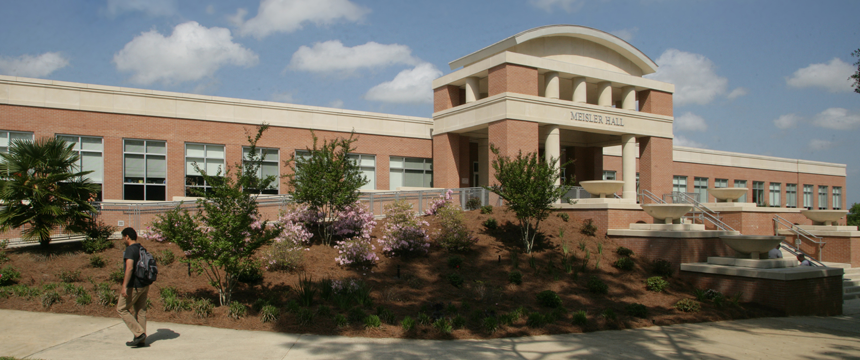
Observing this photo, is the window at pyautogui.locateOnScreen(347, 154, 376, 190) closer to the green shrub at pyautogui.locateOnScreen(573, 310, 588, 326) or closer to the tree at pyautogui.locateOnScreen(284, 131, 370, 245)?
the tree at pyautogui.locateOnScreen(284, 131, 370, 245)

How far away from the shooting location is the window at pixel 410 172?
29.0m

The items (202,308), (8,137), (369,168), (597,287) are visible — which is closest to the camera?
(202,308)

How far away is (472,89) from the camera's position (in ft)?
88.4

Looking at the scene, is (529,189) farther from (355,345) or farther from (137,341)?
(137,341)

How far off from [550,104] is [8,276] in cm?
2133

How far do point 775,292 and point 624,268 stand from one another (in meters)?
4.05

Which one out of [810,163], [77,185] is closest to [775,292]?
[77,185]

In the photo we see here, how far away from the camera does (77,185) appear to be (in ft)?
47.4

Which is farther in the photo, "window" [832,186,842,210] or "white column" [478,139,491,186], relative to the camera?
"window" [832,186,842,210]

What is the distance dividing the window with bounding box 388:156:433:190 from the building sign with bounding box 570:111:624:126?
8.53 meters

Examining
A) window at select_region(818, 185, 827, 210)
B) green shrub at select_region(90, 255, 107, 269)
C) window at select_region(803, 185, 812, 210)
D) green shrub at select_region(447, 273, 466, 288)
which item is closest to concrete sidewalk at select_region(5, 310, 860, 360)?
green shrub at select_region(90, 255, 107, 269)

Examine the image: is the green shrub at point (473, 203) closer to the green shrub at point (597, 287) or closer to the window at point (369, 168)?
the window at point (369, 168)

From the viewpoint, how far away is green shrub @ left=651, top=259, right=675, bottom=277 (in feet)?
54.0

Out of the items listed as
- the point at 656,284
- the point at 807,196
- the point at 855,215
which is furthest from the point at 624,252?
the point at 855,215
